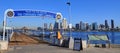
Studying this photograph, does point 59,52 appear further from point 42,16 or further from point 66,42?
point 42,16

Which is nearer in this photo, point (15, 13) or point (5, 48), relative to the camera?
point (5, 48)

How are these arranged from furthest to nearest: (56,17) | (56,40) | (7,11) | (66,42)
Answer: (56,17)
(7,11)
(56,40)
(66,42)

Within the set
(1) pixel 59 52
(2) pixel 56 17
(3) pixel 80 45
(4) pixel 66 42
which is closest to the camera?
(1) pixel 59 52

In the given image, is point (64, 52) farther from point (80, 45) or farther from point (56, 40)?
point (56, 40)

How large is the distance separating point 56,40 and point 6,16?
23.1 feet

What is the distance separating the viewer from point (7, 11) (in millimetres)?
35656

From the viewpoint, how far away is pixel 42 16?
38312 mm

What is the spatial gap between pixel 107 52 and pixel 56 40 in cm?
1094

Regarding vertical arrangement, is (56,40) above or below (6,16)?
below

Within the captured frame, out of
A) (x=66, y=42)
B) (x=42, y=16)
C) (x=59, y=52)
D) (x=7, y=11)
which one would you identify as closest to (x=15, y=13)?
(x=7, y=11)

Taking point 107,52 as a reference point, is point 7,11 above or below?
above

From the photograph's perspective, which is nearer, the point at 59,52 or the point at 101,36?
the point at 59,52

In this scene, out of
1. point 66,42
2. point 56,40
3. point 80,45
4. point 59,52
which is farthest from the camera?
point 56,40

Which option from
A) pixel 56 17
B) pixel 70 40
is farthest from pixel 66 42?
pixel 56 17
